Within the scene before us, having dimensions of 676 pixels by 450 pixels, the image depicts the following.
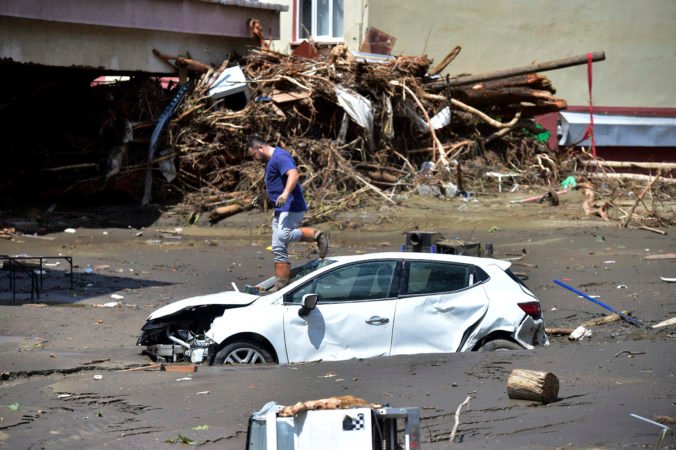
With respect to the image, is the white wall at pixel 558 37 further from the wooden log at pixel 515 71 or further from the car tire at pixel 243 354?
the car tire at pixel 243 354

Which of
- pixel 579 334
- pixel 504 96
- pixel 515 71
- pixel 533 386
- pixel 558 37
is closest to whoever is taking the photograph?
pixel 533 386

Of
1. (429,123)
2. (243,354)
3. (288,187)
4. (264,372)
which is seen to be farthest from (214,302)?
(429,123)

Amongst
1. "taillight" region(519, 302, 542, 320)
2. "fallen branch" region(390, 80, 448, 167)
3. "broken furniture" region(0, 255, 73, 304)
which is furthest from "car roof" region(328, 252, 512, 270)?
"fallen branch" region(390, 80, 448, 167)

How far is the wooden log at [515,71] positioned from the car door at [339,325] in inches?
546

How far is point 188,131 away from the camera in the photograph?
66.2 feet

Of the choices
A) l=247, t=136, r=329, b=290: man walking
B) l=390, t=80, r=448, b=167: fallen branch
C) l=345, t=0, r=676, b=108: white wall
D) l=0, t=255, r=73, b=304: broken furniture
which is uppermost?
l=345, t=0, r=676, b=108: white wall

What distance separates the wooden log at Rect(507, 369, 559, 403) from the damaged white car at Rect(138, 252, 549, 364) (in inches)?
70.3

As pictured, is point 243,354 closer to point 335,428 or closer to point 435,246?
point 435,246

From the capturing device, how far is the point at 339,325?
9.30 metres

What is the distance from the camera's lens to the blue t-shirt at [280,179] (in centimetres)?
1212

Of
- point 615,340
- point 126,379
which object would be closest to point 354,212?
point 615,340

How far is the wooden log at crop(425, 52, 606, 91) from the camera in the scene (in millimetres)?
22250

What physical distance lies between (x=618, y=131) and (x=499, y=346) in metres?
19.0

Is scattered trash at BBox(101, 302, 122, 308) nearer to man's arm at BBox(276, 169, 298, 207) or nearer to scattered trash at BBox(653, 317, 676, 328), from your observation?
man's arm at BBox(276, 169, 298, 207)
